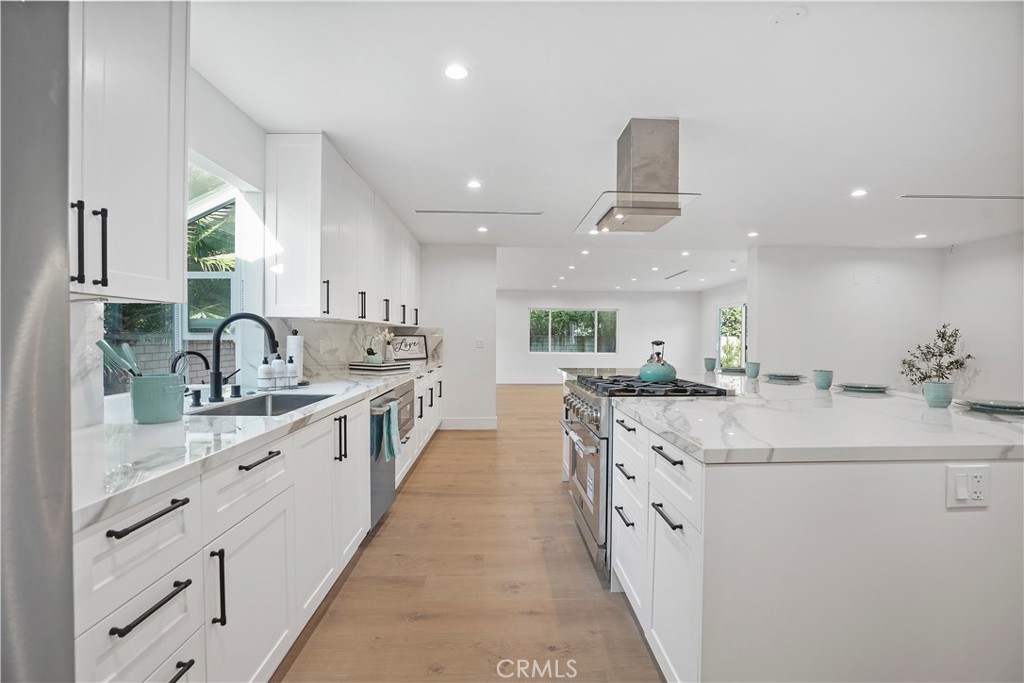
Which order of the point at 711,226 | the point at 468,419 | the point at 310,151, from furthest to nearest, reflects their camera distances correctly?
the point at 468,419 → the point at 711,226 → the point at 310,151

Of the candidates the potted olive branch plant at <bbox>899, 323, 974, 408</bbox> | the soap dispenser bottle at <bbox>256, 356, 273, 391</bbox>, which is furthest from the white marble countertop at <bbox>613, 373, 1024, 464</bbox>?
the potted olive branch plant at <bbox>899, 323, 974, 408</bbox>

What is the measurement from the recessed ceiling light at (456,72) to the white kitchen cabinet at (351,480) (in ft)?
5.41

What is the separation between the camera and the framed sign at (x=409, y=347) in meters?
4.61

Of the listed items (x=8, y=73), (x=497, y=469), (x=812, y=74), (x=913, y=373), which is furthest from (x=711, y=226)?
(x=8, y=73)

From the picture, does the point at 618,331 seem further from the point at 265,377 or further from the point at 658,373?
the point at 265,377

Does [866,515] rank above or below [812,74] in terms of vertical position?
below

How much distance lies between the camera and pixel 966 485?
4.04 feet

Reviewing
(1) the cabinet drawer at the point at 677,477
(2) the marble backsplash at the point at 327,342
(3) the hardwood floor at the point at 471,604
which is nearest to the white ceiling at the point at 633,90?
(2) the marble backsplash at the point at 327,342

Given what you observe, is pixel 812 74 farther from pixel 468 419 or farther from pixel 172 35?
pixel 468 419

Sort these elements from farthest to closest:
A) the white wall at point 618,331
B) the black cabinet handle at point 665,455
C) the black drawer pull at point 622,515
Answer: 1. the white wall at point 618,331
2. the black drawer pull at point 622,515
3. the black cabinet handle at point 665,455

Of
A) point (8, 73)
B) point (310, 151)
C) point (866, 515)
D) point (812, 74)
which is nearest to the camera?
point (8, 73)

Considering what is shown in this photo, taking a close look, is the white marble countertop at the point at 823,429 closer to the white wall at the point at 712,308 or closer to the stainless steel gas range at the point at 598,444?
the stainless steel gas range at the point at 598,444

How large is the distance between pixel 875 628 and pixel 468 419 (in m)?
4.89

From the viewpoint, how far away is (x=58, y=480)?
411 millimetres
